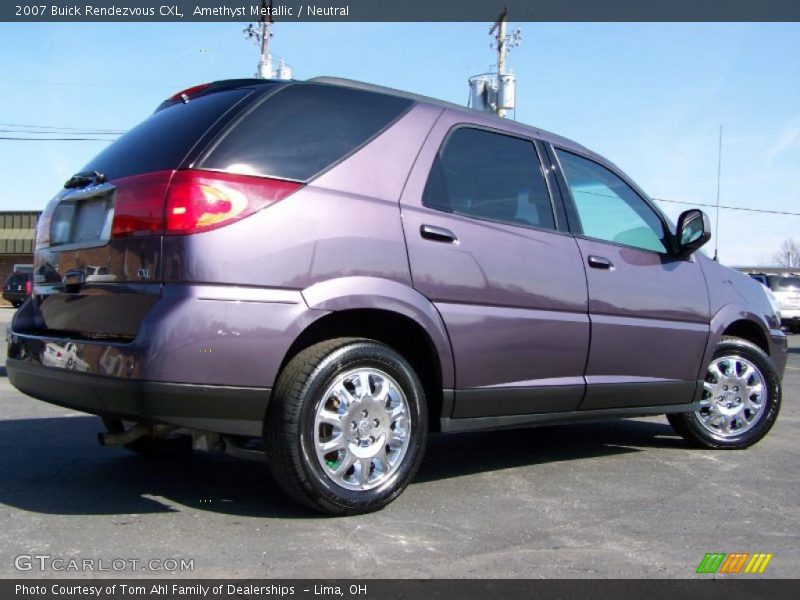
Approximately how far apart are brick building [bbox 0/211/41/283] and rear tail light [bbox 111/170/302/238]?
125 ft

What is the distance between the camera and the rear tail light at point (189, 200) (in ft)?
10.2

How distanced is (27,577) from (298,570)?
890mm

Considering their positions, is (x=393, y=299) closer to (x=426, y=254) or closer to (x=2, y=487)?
(x=426, y=254)

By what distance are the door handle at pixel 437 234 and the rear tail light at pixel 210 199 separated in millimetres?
734

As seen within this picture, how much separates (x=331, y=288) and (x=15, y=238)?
129ft

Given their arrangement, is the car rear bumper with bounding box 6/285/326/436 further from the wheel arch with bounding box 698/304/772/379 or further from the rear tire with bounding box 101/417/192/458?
A: the wheel arch with bounding box 698/304/772/379

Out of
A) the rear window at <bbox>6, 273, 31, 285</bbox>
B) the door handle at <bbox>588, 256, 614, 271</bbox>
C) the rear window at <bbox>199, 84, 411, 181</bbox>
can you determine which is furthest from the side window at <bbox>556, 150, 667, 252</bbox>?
the rear window at <bbox>6, 273, 31, 285</bbox>

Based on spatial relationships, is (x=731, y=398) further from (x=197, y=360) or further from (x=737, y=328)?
(x=197, y=360)

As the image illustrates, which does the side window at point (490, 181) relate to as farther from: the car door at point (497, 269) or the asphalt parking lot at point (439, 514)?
the asphalt parking lot at point (439, 514)

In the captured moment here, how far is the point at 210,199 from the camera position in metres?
3.14

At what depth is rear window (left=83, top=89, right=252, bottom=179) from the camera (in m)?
3.36

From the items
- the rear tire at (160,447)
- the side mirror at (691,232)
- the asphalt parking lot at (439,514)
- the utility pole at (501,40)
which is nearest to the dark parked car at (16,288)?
the utility pole at (501,40)
